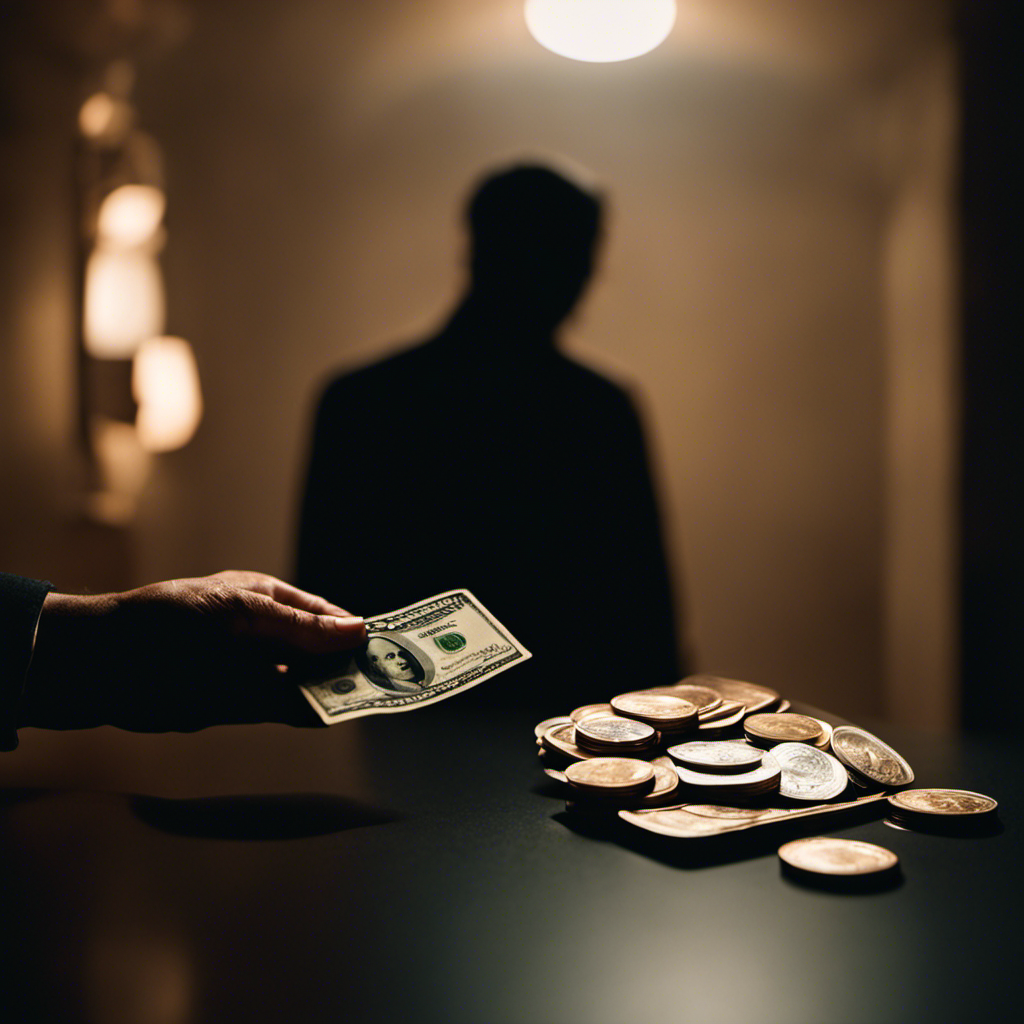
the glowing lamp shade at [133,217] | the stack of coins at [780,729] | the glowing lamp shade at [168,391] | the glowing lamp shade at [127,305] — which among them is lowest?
the stack of coins at [780,729]

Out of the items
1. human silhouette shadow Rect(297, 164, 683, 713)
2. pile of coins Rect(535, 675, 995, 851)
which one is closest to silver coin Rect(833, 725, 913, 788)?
pile of coins Rect(535, 675, 995, 851)

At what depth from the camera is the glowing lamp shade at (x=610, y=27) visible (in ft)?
6.26

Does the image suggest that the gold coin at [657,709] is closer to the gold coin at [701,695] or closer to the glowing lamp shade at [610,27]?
the gold coin at [701,695]

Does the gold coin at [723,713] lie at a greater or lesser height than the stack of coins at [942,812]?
greater

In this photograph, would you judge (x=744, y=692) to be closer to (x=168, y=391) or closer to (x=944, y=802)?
(x=944, y=802)

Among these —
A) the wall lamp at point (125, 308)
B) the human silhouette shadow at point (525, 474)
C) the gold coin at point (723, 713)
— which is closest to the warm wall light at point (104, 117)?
the wall lamp at point (125, 308)

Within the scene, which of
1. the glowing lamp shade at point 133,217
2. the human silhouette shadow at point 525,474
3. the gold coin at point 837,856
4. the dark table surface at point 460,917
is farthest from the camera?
the glowing lamp shade at point 133,217

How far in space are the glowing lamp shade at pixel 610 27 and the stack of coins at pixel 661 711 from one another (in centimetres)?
158

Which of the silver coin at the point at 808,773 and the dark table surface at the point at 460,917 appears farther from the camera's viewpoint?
the silver coin at the point at 808,773

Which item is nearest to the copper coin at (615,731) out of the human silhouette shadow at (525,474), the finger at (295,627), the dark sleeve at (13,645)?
the finger at (295,627)

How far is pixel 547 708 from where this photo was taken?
4.90 feet

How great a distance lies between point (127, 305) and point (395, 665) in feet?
4.91

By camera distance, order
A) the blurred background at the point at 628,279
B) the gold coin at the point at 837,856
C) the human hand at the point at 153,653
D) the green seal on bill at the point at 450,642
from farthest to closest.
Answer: the blurred background at the point at 628,279 → the green seal on bill at the point at 450,642 → the human hand at the point at 153,653 → the gold coin at the point at 837,856

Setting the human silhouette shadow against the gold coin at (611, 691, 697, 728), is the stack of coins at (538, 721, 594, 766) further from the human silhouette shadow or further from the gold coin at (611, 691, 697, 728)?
the human silhouette shadow
